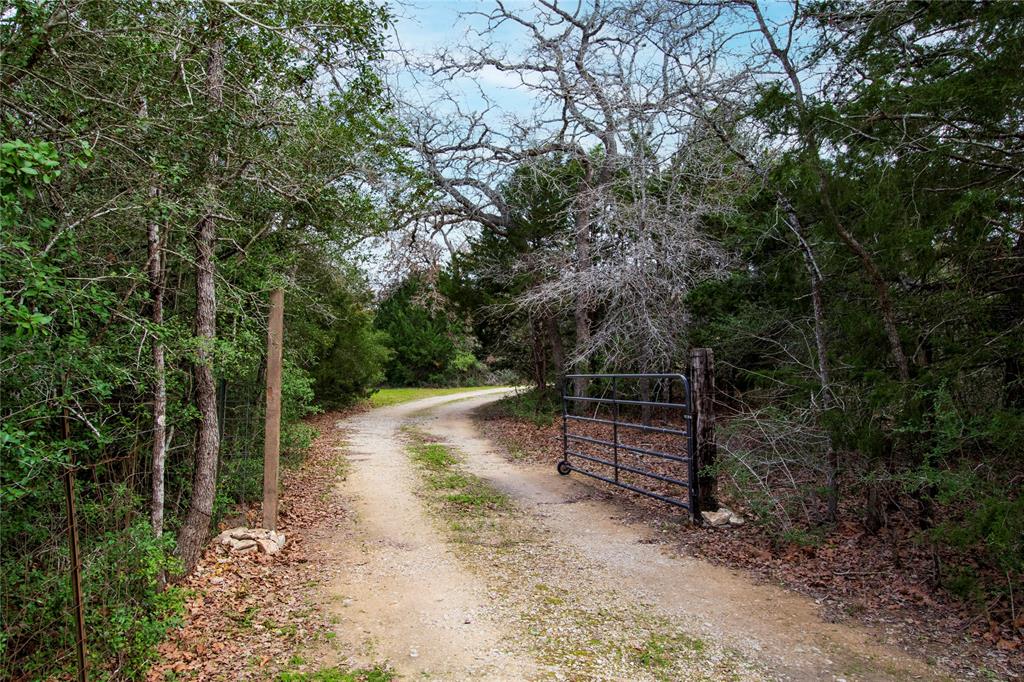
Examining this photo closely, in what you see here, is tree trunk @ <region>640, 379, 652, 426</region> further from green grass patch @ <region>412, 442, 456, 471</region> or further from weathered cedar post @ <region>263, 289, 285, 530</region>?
weathered cedar post @ <region>263, 289, 285, 530</region>

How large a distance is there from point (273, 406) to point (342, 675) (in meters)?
3.49

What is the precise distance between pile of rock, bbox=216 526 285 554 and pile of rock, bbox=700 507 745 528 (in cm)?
433

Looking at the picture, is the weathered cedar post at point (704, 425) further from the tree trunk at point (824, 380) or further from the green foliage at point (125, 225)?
the green foliage at point (125, 225)

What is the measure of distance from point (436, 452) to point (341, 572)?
644cm

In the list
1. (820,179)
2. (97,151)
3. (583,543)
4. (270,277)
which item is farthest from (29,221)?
(820,179)

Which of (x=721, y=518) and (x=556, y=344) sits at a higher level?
(x=556, y=344)

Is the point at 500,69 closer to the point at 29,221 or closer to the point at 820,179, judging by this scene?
the point at 820,179

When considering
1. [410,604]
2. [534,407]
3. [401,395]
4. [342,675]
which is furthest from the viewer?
[401,395]

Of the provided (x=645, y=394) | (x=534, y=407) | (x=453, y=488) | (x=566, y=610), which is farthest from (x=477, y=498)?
(x=534, y=407)

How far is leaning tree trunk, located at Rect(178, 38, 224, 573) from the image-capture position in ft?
18.2

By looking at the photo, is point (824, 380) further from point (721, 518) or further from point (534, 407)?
point (534, 407)

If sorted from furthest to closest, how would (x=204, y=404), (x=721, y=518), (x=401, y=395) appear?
(x=401, y=395) → (x=721, y=518) → (x=204, y=404)

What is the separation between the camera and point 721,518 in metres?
6.21

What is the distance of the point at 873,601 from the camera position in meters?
4.38
